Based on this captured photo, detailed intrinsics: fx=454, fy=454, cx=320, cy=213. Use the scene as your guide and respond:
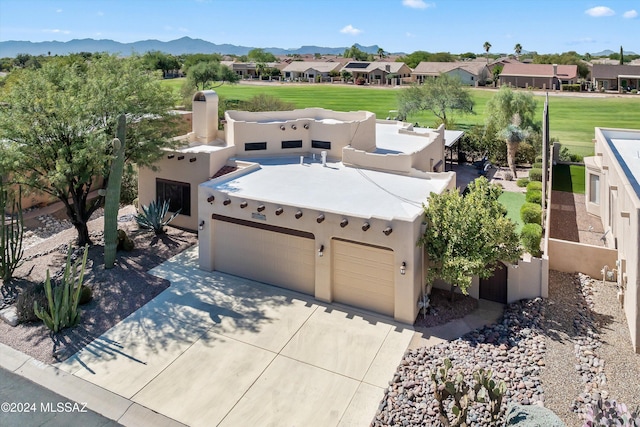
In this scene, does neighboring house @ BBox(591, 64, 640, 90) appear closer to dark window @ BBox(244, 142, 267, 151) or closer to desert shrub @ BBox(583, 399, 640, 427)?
dark window @ BBox(244, 142, 267, 151)

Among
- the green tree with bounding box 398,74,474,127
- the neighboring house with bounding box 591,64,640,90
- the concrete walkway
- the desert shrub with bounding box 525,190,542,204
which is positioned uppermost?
the neighboring house with bounding box 591,64,640,90

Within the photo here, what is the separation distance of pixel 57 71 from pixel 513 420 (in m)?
24.1

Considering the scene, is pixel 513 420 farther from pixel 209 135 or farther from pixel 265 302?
pixel 209 135

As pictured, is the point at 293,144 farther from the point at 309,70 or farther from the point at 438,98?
the point at 309,70

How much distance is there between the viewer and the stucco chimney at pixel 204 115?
26.9 metres

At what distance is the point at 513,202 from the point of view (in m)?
29.7

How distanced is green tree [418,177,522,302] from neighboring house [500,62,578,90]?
89.8 meters

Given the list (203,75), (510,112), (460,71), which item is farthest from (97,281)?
(460,71)

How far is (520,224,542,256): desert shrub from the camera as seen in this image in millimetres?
19062

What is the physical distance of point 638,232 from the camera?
42.8 ft

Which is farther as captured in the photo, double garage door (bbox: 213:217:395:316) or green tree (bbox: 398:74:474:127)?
green tree (bbox: 398:74:474:127)

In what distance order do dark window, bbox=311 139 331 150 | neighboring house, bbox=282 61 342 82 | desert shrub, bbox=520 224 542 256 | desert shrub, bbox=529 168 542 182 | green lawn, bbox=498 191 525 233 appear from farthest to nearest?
1. neighboring house, bbox=282 61 342 82
2. desert shrub, bbox=529 168 542 182
3. green lawn, bbox=498 191 525 233
4. dark window, bbox=311 139 331 150
5. desert shrub, bbox=520 224 542 256

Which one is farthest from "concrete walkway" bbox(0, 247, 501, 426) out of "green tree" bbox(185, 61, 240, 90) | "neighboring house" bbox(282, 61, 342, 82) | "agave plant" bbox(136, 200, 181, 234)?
"neighboring house" bbox(282, 61, 342, 82)

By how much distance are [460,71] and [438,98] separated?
174 ft
